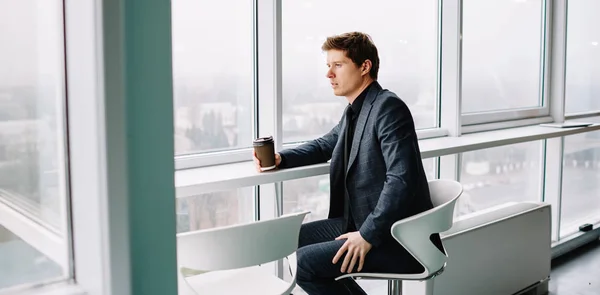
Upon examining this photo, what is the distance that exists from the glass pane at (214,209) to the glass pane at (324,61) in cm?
33

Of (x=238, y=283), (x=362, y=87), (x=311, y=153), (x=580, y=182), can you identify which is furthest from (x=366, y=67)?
(x=580, y=182)

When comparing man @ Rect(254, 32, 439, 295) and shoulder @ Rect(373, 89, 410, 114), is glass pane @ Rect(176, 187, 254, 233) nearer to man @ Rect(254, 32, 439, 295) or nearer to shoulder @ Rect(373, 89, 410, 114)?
man @ Rect(254, 32, 439, 295)

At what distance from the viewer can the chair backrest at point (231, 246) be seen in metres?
1.51

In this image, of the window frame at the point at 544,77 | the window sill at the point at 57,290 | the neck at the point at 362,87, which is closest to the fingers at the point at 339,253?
the neck at the point at 362,87

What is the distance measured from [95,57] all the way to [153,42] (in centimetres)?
12

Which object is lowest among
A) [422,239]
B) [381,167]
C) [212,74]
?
[422,239]

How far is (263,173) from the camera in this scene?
7.08 ft

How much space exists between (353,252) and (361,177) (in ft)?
0.96

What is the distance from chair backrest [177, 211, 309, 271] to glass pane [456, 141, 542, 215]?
86.6 inches

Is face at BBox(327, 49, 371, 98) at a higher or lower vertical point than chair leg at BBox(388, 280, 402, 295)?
higher

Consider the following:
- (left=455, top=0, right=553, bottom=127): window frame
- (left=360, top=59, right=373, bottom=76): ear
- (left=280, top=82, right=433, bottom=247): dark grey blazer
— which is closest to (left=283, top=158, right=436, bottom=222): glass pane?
(left=280, top=82, right=433, bottom=247): dark grey blazer

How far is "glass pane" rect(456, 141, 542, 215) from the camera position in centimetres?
363

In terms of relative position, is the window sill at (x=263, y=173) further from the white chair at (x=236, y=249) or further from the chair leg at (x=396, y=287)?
the chair leg at (x=396, y=287)

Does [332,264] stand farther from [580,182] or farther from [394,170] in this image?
[580,182]
